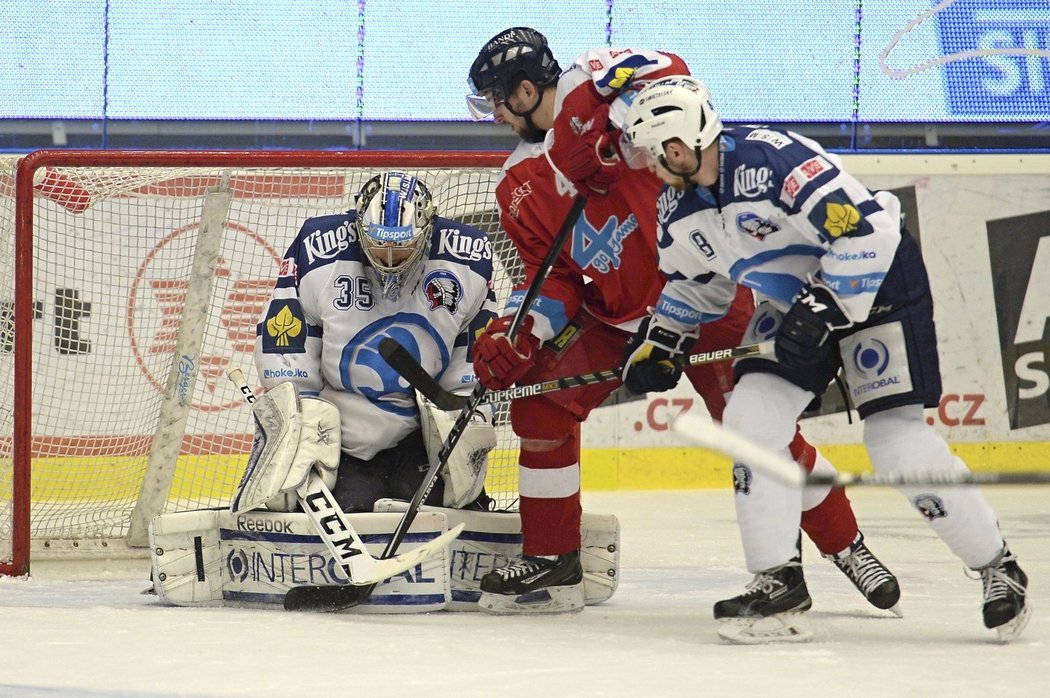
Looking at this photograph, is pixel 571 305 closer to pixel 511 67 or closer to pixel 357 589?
pixel 511 67

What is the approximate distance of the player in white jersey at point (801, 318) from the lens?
2.38 m

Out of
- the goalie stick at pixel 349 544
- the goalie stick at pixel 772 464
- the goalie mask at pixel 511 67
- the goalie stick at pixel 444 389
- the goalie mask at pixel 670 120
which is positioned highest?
the goalie mask at pixel 511 67

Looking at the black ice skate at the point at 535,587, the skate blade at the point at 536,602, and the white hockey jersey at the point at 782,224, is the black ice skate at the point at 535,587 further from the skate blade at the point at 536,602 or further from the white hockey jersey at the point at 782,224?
the white hockey jersey at the point at 782,224

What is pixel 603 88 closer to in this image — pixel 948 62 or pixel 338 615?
pixel 338 615

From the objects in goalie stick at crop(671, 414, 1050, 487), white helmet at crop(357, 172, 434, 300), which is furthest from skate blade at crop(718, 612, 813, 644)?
white helmet at crop(357, 172, 434, 300)

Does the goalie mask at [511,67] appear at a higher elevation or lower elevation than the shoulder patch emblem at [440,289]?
higher

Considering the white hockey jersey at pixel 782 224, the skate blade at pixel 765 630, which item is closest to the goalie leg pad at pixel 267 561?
the skate blade at pixel 765 630

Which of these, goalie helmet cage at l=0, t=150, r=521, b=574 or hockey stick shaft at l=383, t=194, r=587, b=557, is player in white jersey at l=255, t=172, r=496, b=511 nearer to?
hockey stick shaft at l=383, t=194, r=587, b=557

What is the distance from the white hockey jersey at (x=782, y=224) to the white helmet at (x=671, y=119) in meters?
0.06

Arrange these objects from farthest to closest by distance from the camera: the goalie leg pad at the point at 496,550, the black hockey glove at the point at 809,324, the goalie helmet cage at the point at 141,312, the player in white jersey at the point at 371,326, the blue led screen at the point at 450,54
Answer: the blue led screen at the point at 450,54 → the goalie helmet cage at the point at 141,312 → the player in white jersey at the point at 371,326 → the goalie leg pad at the point at 496,550 → the black hockey glove at the point at 809,324

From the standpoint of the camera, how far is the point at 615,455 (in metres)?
5.48

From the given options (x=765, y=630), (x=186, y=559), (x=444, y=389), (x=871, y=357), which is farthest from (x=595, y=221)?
(x=186, y=559)

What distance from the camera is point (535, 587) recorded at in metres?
2.88

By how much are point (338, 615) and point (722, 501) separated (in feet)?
8.67
